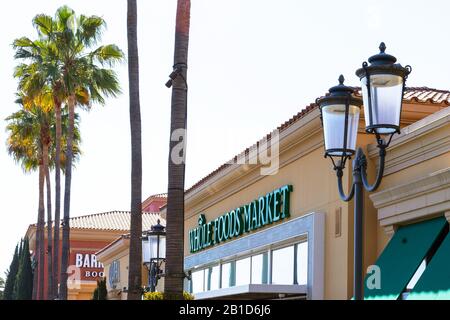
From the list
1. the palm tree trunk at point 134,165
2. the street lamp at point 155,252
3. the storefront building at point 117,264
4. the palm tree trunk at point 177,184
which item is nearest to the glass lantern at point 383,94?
the palm tree trunk at point 177,184

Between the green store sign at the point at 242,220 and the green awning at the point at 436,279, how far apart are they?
21.3 feet

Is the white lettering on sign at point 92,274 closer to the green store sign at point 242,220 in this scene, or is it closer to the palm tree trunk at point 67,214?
the palm tree trunk at point 67,214

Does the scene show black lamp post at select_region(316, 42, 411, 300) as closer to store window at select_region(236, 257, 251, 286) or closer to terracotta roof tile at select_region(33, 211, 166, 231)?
store window at select_region(236, 257, 251, 286)

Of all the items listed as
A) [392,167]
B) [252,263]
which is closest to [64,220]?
[252,263]

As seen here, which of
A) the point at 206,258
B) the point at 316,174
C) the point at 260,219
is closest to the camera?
the point at 316,174

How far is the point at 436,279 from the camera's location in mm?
12992

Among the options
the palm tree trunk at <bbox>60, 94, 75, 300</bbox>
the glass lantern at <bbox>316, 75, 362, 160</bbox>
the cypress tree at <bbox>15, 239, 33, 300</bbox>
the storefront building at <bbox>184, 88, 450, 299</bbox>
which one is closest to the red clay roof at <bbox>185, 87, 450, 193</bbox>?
the storefront building at <bbox>184, 88, 450, 299</bbox>

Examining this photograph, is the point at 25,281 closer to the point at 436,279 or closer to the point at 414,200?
the point at 414,200

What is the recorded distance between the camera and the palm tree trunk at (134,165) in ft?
62.4

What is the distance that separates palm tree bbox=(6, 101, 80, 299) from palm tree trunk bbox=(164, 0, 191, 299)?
→ 25635 mm

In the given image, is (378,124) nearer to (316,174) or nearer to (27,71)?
(316,174)

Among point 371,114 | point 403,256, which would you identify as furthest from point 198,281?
point 371,114
